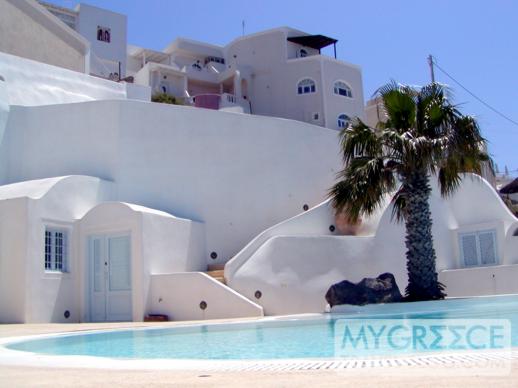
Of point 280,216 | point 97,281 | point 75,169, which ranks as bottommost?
point 97,281

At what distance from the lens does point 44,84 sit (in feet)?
71.9

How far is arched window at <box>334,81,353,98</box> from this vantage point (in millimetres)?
39688

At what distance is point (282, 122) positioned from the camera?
2230 cm

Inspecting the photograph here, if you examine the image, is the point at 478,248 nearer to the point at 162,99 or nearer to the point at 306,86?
the point at 306,86

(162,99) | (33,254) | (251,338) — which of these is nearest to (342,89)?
(162,99)

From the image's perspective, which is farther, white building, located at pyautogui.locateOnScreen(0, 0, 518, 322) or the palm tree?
white building, located at pyautogui.locateOnScreen(0, 0, 518, 322)

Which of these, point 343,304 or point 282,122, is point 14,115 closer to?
point 282,122

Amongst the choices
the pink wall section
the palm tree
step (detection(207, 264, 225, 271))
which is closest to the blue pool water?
the palm tree

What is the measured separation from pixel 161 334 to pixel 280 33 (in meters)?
31.8

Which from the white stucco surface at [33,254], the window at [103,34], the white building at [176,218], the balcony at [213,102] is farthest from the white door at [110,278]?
the window at [103,34]

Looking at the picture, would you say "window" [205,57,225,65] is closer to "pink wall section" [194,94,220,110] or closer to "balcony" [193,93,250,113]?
"balcony" [193,93,250,113]

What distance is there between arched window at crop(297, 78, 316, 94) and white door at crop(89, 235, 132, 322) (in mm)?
24520

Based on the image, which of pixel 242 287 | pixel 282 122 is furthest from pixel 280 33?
pixel 242 287

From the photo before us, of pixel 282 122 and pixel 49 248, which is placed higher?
pixel 282 122
